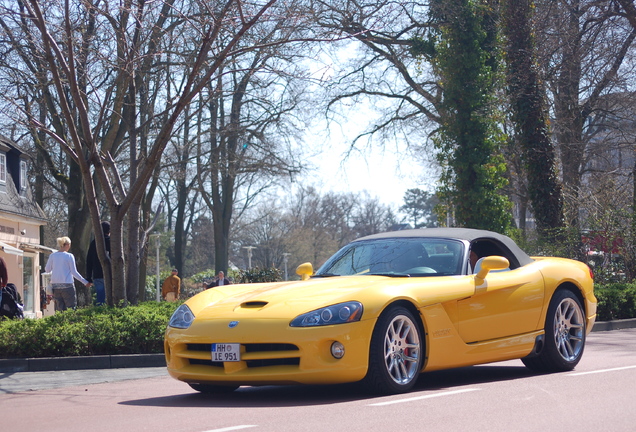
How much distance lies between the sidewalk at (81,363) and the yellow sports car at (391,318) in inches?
139

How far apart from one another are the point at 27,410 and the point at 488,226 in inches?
720

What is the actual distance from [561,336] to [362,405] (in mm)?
3095

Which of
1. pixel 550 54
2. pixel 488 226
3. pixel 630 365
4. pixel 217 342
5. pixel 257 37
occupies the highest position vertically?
pixel 550 54

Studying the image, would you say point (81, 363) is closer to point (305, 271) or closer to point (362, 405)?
point (305, 271)

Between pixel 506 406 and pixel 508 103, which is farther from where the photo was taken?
pixel 508 103

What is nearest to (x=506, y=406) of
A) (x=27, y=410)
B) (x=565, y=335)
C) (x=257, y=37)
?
(x=565, y=335)

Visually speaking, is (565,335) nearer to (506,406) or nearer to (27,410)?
(506,406)

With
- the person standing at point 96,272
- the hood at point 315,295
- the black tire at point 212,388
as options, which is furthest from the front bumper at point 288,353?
the person standing at point 96,272

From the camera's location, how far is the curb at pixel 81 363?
10.7 metres

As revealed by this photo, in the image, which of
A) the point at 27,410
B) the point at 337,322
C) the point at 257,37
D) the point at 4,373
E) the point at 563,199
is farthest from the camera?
the point at 563,199

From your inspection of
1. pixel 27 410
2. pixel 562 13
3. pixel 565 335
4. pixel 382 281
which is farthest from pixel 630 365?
pixel 562 13

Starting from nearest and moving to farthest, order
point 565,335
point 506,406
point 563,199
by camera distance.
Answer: point 506,406 < point 565,335 < point 563,199

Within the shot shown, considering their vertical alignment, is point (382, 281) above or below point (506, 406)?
above

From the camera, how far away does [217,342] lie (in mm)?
6559
